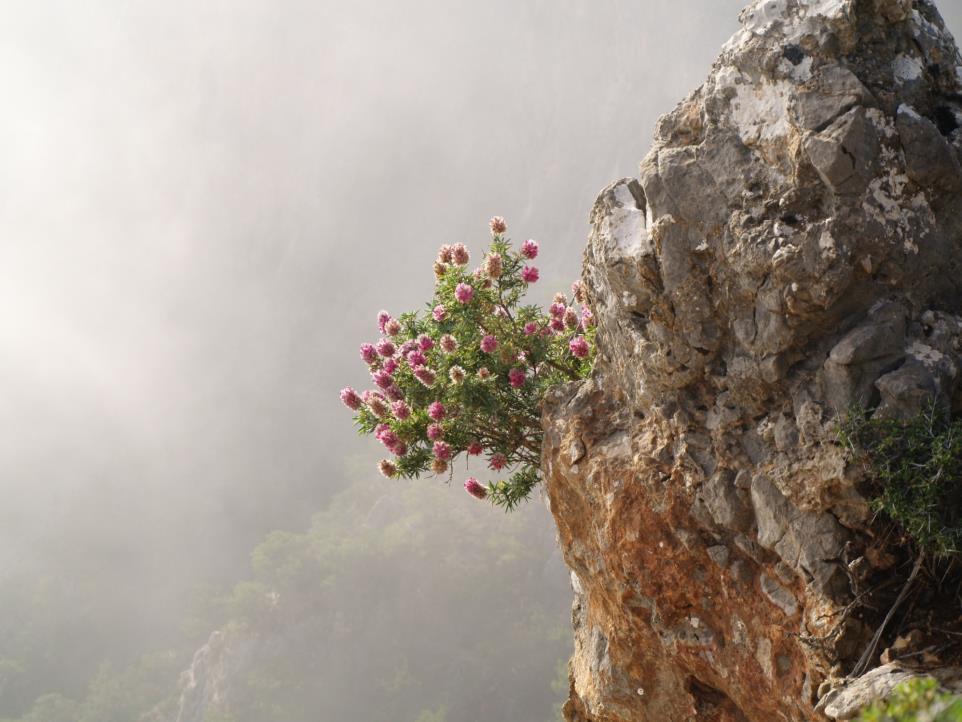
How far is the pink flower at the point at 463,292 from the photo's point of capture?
5.56 m

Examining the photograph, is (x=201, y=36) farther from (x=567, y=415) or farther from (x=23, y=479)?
(x=567, y=415)

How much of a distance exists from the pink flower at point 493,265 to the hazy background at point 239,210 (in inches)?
1442

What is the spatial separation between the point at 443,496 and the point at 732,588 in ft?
116

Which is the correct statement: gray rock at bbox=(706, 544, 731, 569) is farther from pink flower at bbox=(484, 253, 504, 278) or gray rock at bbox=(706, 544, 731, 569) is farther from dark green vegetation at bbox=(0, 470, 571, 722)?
dark green vegetation at bbox=(0, 470, 571, 722)

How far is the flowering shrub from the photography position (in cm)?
552

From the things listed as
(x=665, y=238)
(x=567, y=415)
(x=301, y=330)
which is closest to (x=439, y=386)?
(x=567, y=415)

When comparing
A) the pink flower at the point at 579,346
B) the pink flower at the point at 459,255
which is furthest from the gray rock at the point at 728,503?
the pink flower at the point at 459,255

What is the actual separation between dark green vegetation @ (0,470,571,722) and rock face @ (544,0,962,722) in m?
31.7

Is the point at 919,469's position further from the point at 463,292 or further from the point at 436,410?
the point at 463,292

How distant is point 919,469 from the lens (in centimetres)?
316

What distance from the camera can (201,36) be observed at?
56594 mm

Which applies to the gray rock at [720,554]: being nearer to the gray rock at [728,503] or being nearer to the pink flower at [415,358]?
the gray rock at [728,503]

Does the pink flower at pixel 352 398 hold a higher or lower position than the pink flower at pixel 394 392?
higher

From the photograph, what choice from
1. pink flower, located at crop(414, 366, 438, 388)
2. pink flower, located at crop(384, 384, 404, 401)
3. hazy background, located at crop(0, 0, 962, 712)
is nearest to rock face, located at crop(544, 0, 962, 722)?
pink flower, located at crop(414, 366, 438, 388)
